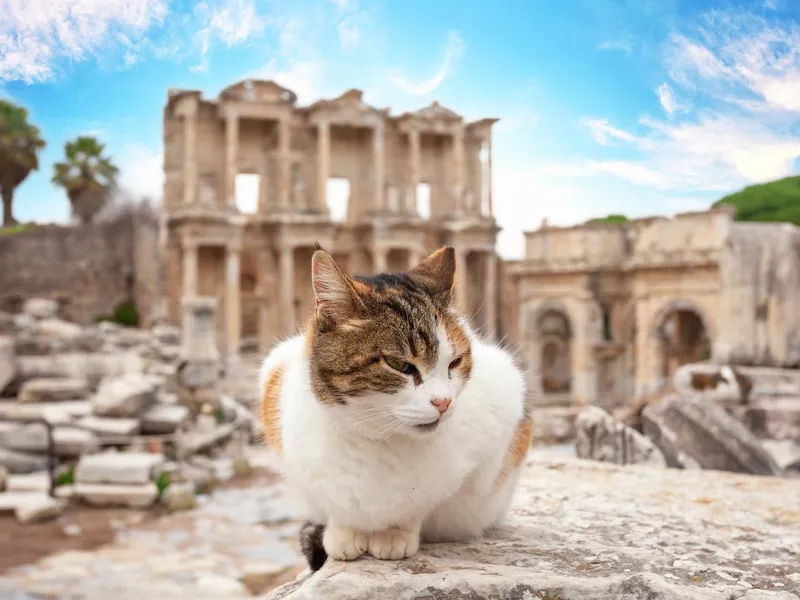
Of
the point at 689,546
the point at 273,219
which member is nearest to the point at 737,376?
the point at 689,546

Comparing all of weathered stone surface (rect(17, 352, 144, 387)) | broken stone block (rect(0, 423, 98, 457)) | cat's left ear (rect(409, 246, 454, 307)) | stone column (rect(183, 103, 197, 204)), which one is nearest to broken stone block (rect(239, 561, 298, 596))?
broken stone block (rect(0, 423, 98, 457))

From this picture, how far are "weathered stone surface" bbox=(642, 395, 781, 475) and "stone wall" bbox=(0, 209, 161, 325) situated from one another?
28249 mm

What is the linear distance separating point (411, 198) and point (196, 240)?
9.59 meters

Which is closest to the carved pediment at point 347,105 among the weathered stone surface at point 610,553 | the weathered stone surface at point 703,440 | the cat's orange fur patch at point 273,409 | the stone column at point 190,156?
the stone column at point 190,156

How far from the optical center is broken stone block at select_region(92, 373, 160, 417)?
12.4m

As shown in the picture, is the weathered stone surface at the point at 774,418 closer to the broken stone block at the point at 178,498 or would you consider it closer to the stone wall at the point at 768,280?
the stone wall at the point at 768,280

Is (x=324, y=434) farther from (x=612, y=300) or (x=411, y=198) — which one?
(x=411, y=198)

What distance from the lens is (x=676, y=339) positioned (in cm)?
3056

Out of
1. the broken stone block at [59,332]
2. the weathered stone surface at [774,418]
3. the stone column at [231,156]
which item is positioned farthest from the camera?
the stone column at [231,156]

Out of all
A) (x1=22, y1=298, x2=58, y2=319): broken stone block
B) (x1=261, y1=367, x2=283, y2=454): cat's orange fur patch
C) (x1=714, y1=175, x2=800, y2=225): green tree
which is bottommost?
(x1=261, y1=367, x2=283, y2=454): cat's orange fur patch

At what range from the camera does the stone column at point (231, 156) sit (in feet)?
105

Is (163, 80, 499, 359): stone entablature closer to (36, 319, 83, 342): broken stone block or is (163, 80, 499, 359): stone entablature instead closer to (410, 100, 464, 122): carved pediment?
(410, 100, 464, 122): carved pediment

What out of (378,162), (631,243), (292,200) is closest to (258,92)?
(292,200)

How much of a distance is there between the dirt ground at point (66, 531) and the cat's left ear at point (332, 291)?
24.2 feet
